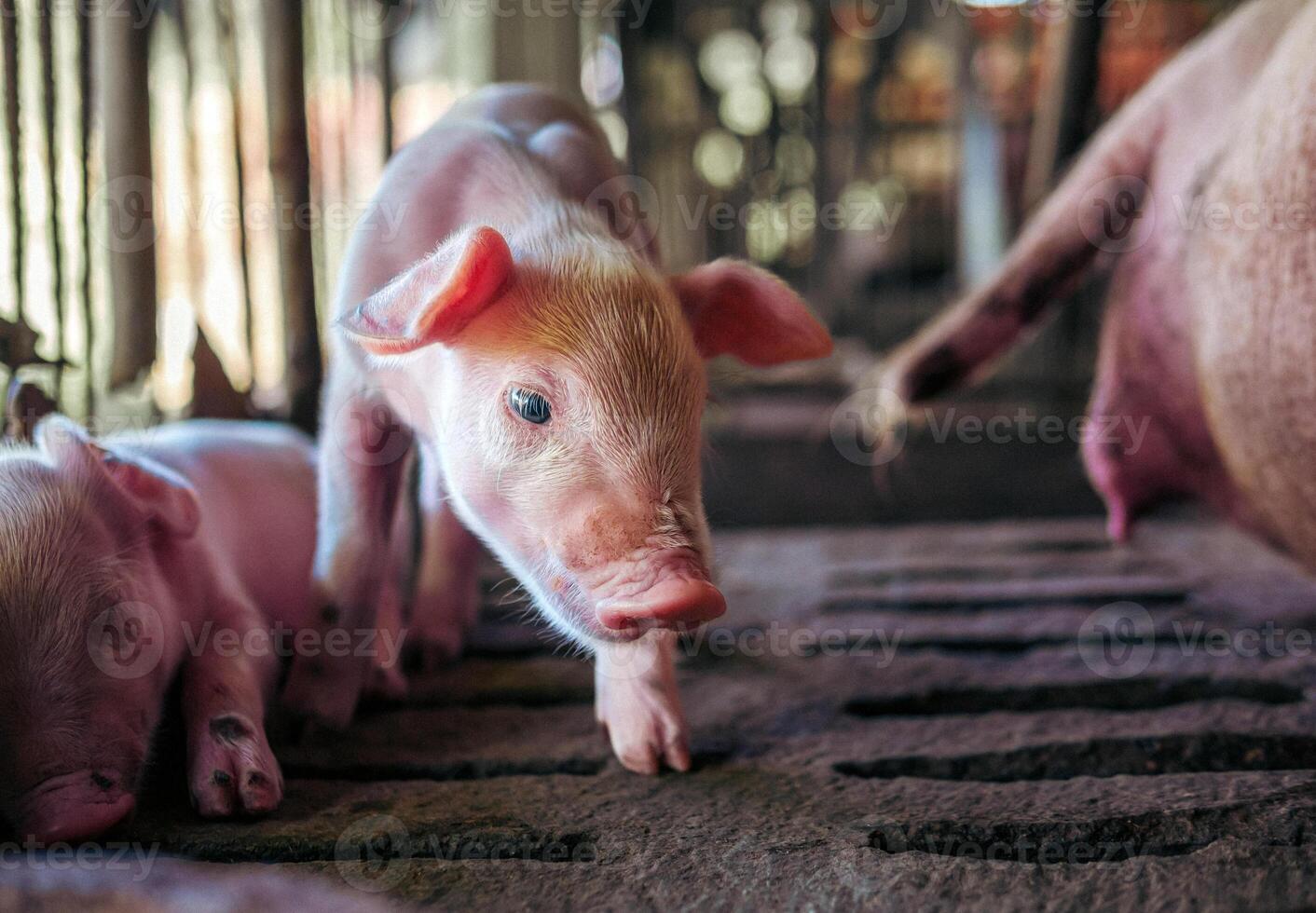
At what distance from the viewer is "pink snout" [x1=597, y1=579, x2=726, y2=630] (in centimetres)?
135

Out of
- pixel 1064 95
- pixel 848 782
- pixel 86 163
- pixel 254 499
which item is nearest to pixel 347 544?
pixel 254 499

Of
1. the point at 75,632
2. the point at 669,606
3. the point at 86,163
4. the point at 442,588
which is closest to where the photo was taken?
the point at 669,606

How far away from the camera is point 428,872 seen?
54.0 inches

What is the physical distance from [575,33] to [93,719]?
10.2 feet

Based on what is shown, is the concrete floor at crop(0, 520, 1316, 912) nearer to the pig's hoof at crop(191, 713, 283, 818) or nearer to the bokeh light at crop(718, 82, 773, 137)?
the pig's hoof at crop(191, 713, 283, 818)

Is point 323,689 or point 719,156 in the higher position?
point 719,156

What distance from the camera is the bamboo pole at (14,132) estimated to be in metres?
2.05

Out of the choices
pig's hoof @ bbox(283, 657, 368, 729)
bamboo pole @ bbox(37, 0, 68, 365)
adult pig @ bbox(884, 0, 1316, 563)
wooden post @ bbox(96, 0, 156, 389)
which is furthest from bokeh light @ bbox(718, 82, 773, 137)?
pig's hoof @ bbox(283, 657, 368, 729)

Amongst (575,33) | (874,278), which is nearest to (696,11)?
(874,278)

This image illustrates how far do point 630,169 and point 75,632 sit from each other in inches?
143

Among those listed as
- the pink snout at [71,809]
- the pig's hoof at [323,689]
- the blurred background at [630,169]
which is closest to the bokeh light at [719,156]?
the blurred background at [630,169]

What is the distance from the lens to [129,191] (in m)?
2.47

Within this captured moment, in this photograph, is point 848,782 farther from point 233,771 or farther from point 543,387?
point 233,771

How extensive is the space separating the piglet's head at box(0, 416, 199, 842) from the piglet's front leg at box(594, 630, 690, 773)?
27.3 inches
